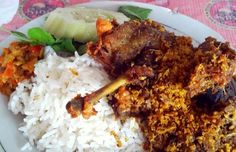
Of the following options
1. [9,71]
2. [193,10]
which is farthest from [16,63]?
[193,10]

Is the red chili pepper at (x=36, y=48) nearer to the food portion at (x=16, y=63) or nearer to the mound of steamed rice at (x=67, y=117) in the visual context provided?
the food portion at (x=16, y=63)

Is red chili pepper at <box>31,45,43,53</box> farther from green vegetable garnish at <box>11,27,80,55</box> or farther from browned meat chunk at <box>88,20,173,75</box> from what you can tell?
browned meat chunk at <box>88,20,173,75</box>

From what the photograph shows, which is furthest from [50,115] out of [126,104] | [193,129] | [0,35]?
[0,35]

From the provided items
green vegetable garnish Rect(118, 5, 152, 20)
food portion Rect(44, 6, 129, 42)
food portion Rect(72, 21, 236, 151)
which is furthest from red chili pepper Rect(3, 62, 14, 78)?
green vegetable garnish Rect(118, 5, 152, 20)

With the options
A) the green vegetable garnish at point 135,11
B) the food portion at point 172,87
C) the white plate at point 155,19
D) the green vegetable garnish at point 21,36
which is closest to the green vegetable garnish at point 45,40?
the green vegetable garnish at point 21,36

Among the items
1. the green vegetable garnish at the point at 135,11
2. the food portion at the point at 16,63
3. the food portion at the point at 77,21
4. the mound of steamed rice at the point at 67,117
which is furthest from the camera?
the green vegetable garnish at the point at 135,11

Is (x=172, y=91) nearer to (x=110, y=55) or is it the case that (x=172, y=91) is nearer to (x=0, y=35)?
(x=110, y=55)
